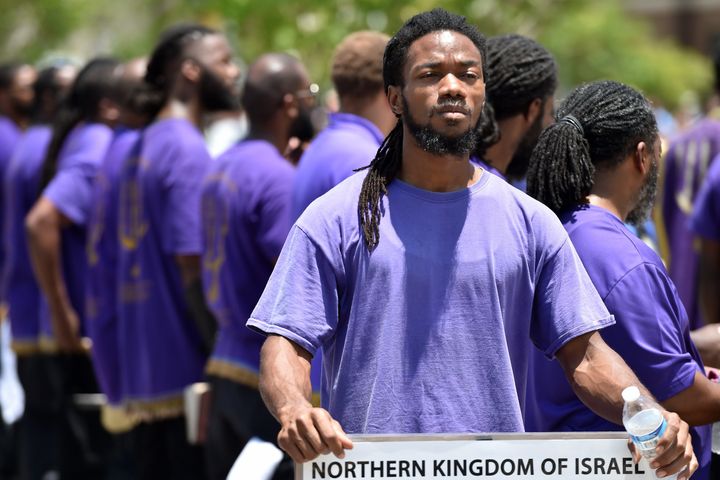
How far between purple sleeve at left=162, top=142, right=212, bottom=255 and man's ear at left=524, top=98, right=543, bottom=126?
187 centimetres

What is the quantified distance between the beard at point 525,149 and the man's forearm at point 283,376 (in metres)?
1.80

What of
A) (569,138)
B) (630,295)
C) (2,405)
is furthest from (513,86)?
(2,405)

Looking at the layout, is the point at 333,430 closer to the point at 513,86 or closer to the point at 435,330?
the point at 435,330

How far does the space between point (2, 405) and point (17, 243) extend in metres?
1.21

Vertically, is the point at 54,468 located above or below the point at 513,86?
below

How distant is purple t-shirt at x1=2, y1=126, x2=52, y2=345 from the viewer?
789cm

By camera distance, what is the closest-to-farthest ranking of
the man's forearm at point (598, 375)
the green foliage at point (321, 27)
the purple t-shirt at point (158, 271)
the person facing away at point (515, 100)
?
the man's forearm at point (598, 375) → the person facing away at point (515, 100) → the purple t-shirt at point (158, 271) → the green foliage at point (321, 27)

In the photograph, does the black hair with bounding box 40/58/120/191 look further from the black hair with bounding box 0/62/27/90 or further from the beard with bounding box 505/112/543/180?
the beard with bounding box 505/112/543/180

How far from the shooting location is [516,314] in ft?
11.1

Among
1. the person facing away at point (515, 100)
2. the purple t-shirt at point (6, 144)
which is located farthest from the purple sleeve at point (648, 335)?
the purple t-shirt at point (6, 144)

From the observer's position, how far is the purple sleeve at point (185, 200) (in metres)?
6.05

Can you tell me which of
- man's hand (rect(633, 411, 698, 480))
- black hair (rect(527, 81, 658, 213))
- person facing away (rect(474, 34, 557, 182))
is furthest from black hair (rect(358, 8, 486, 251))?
person facing away (rect(474, 34, 557, 182))

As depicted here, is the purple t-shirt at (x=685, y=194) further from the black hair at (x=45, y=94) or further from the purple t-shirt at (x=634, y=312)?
the black hair at (x=45, y=94)

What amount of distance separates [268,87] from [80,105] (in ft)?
7.65
